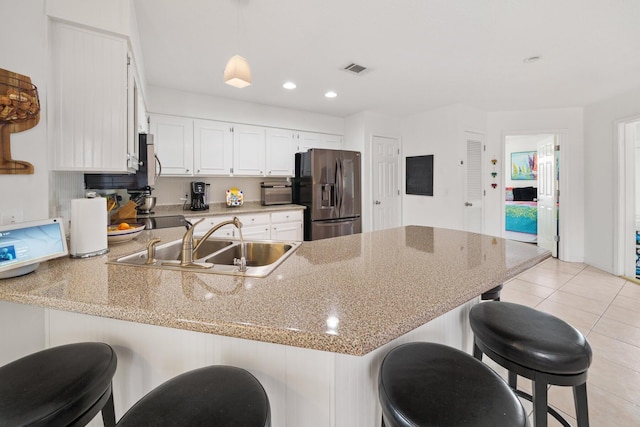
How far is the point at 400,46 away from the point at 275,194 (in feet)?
8.30

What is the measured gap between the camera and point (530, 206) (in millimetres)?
6234

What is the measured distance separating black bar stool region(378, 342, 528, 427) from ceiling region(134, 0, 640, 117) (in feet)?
6.97

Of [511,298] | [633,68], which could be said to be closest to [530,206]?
[633,68]

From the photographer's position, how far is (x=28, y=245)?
3.35 feet

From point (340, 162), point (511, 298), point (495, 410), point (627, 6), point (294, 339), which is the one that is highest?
point (627, 6)

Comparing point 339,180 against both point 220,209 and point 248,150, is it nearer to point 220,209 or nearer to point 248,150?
point 248,150

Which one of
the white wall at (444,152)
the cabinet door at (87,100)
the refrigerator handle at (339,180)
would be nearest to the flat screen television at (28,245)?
the cabinet door at (87,100)

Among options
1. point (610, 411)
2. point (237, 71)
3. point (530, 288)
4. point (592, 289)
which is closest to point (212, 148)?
point (237, 71)

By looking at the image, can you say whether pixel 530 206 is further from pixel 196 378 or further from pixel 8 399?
pixel 8 399

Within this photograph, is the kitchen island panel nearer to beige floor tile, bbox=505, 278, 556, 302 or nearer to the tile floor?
the tile floor

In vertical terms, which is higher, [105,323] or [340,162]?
[340,162]

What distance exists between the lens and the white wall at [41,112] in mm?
1224

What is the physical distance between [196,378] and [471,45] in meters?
3.04

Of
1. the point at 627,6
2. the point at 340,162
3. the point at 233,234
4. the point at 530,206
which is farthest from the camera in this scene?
the point at 530,206
